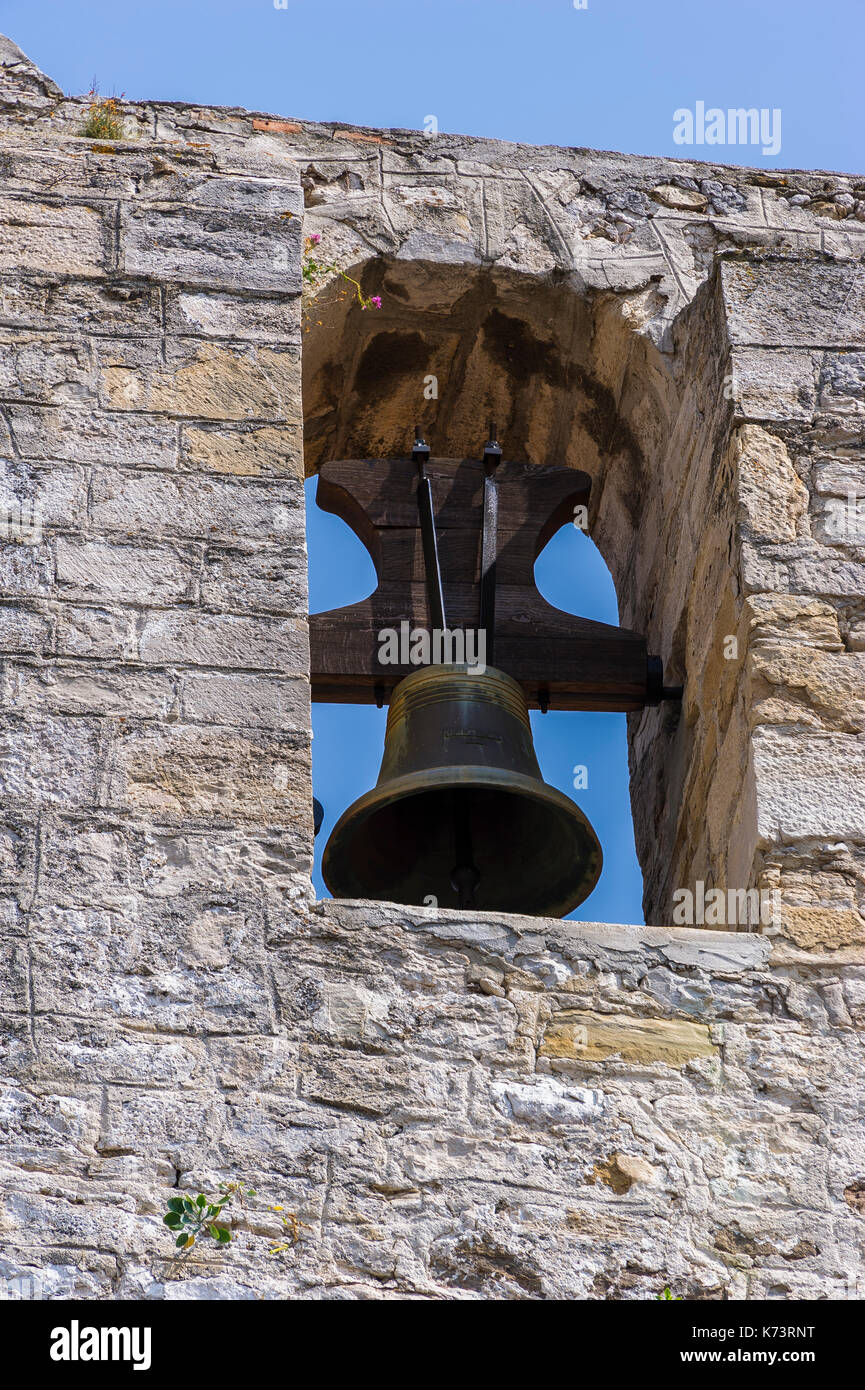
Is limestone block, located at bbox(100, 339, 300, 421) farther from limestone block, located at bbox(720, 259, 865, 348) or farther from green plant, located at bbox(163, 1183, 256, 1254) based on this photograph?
green plant, located at bbox(163, 1183, 256, 1254)

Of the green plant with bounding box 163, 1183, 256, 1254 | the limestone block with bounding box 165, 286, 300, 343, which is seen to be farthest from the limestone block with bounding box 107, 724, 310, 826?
the limestone block with bounding box 165, 286, 300, 343

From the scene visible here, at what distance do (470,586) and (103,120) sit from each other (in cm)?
132

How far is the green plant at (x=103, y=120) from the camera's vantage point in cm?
423

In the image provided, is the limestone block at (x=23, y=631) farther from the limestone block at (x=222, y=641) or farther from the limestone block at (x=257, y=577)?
the limestone block at (x=257, y=577)

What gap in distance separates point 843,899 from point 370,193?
2.07 metres

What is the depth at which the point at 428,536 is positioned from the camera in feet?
13.9

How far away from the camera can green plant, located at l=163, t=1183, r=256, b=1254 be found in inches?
110

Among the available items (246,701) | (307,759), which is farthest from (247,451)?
(307,759)

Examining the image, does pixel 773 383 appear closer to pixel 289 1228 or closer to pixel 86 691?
pixel 86 691

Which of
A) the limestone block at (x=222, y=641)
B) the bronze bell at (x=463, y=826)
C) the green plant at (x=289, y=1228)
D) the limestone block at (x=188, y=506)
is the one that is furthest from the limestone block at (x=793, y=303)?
the green plant at (x=289, y=1228)

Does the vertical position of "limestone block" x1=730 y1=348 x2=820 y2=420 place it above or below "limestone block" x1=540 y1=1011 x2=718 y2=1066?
above

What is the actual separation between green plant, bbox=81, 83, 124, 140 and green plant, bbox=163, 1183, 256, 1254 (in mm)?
2443

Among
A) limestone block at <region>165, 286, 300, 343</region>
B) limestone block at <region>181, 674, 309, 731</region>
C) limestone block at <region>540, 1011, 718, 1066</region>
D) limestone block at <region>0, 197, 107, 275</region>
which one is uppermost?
limestone block at <region>0, 197, 107, 275</region>

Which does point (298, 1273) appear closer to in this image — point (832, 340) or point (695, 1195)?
point (695, 1195)
